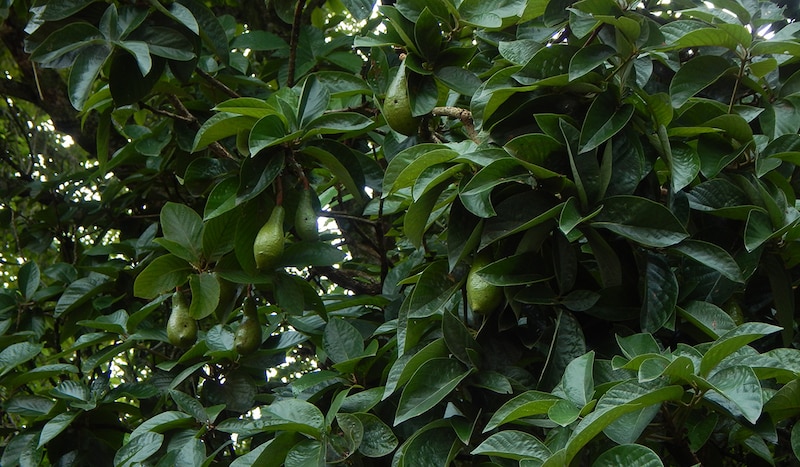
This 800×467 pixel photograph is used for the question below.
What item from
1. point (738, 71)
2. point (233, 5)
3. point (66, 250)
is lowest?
point (66, 250)

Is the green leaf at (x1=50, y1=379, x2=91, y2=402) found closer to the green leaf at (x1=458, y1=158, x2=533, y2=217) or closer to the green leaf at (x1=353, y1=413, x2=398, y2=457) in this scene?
the green leaf at (x1=353, y1=413, x2=398, y2=457)

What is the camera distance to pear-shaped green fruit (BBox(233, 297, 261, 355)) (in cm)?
157

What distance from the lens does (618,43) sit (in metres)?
1.24

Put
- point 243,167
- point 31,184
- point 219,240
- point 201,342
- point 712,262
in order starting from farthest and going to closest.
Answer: point 31,184 → point 201,342 → point 219,240 → point 243,167 → point 712,262

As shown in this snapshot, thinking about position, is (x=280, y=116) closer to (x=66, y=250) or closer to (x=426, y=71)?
(x=426, y=71)

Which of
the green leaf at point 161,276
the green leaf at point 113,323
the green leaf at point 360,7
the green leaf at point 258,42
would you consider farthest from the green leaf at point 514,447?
the green leaf at point 258,42

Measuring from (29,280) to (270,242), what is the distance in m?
1.29

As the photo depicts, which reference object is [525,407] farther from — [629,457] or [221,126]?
[221,126]

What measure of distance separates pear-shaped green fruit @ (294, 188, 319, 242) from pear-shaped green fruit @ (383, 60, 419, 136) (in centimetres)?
19

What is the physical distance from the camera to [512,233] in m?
1.21

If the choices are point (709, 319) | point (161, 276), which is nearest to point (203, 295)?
point (161, 276)

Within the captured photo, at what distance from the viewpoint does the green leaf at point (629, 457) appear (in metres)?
0.91

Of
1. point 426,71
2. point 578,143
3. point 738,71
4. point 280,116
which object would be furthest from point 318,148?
point 738,71

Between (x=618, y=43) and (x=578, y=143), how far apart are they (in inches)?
6.4
